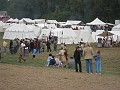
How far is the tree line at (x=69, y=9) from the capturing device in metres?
78.9

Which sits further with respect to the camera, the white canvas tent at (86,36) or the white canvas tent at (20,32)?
the white canvas tent at (20,32)

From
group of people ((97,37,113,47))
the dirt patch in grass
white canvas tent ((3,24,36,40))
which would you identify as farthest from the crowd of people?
white canvas tent ((3,24,36,40))

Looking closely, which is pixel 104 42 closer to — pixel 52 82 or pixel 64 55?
pixel 64 55

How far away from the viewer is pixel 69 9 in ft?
306

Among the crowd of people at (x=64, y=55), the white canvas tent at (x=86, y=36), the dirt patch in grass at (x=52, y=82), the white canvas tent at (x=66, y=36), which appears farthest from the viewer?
the white canvas tent at (x=66, y=36)

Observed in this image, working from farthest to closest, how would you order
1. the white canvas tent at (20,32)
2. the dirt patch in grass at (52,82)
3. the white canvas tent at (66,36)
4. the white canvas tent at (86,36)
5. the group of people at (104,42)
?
the white canvas tent at (20,32), the white canvas tent at (66,36), the white canvas tent at (86,36), the group of people at (104,42), the dirt patch in grass at (52,82)

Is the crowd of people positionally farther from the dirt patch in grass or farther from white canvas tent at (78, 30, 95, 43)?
white canvas tent at (78, 30, 95, 43)

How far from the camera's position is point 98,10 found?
80250 mm

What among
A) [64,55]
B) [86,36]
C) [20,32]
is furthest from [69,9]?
[64,55]

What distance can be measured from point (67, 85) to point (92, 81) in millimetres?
1756

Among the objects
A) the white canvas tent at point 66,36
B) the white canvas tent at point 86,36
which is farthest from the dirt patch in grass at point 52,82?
the white canvas tent at point 86,36

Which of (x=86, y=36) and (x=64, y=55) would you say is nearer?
(x=64, y=55)

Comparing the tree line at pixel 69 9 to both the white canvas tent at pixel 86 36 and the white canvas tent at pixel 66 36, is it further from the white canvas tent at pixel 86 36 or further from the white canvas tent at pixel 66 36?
the white canvas tent at pixel 66 36

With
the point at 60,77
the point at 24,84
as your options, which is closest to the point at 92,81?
the point at 60,77
